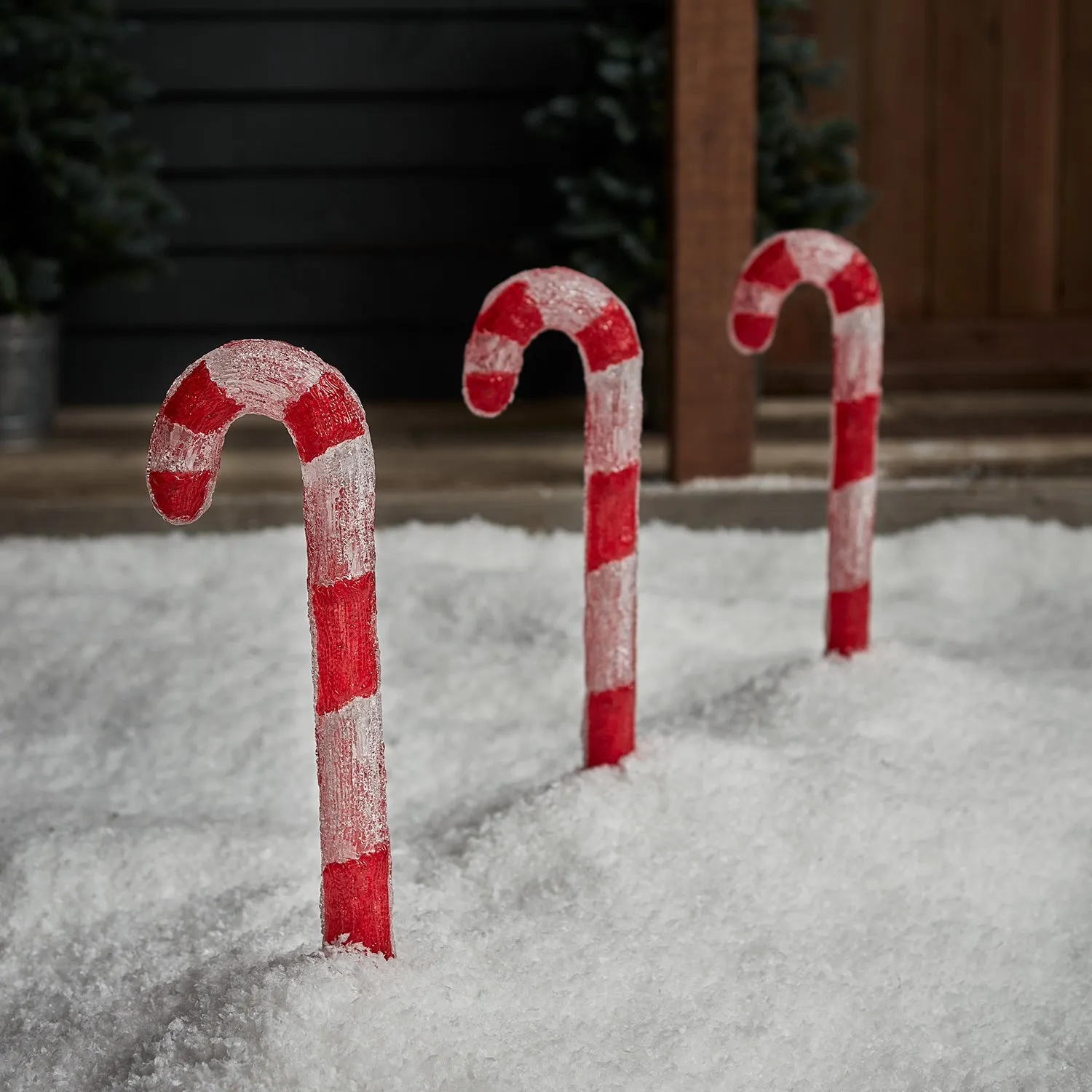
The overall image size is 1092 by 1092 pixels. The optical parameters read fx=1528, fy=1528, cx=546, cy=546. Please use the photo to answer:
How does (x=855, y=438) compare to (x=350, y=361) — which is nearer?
(x=855, y=438)

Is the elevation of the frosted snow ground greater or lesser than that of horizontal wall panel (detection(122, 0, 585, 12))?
lesser

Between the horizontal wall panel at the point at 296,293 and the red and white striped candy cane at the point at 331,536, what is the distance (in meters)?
3.34

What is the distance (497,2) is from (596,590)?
10.3 ft

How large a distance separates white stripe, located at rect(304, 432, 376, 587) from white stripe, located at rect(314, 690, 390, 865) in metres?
0.13

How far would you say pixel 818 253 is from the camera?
7.06 ft

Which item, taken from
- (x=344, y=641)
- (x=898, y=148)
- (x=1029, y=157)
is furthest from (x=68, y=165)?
(x=344, y=641)

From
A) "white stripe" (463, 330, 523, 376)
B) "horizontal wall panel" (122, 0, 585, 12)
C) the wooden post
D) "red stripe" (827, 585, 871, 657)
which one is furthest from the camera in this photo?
"horizontal wall panel" (122, 0, 585, 12)

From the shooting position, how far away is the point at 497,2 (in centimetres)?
452

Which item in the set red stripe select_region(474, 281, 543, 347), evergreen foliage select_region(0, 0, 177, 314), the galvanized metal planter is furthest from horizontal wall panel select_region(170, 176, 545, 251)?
red stripe select_region(474, 281, 543, 347)

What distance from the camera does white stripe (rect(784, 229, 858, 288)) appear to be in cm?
214

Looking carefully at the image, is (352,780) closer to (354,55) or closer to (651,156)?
(651,156)

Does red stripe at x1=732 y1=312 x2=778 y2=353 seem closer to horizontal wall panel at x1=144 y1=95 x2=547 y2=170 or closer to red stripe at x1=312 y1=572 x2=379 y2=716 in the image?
red stripe at x1=312 y1=572 x2=379 y2=716

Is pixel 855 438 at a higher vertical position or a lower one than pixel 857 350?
lower

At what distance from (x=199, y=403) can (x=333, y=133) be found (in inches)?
138
